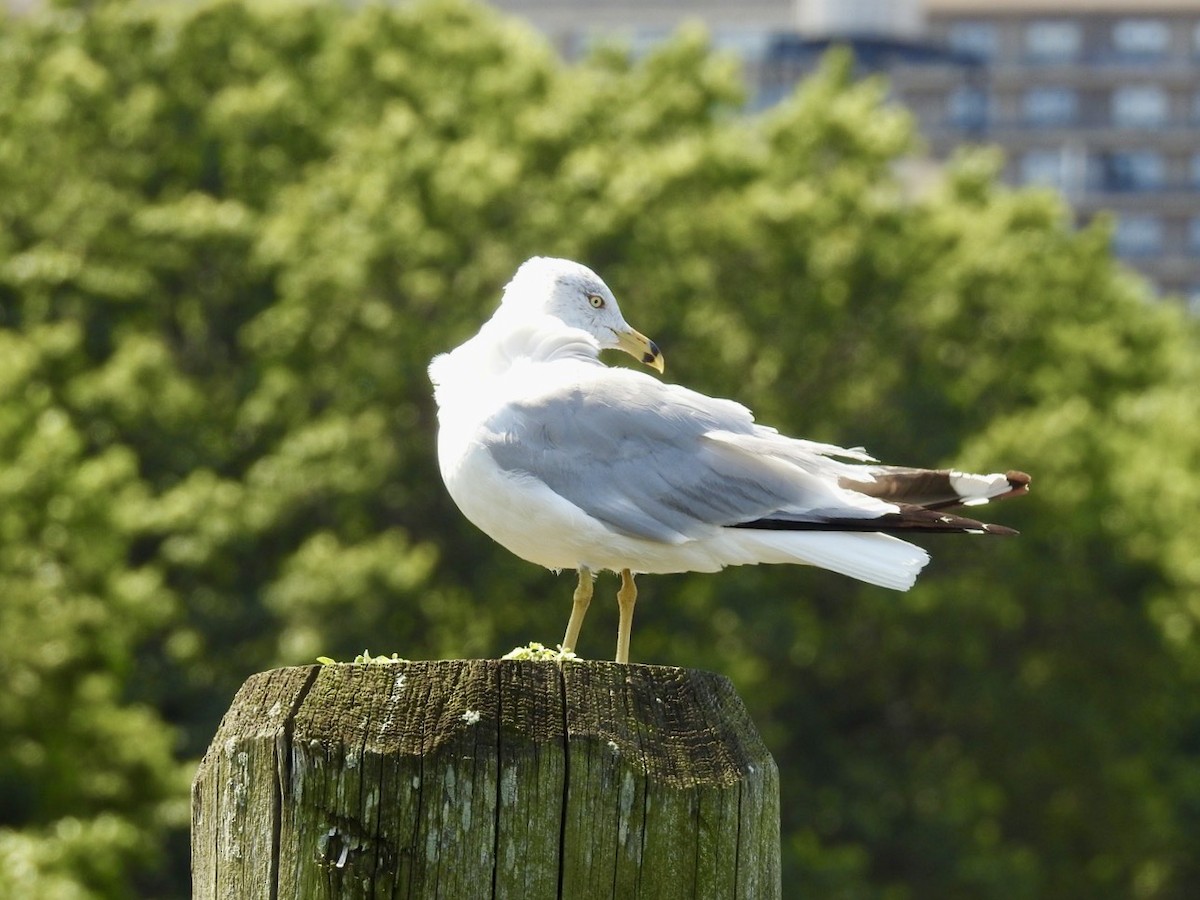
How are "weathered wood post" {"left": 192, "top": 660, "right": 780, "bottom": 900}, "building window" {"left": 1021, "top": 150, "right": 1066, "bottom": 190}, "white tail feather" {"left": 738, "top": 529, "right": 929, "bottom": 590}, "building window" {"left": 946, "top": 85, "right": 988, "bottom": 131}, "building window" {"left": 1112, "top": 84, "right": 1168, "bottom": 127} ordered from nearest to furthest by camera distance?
1. "weathered wood post" {"left": 192, "top": 660, "right": 780, "bottom": 900}
2. "white tail feather" {"left": 738, "top": 529, "right": 929, "bottom": 590}
3. "building window" {"left": 946, "top": 85, "right": 988, "bottom": 131}
4. "building window" {"left": 1021, "top": 150, "right": 1066, "bottom": 190}
5. "building window" {"left": 1112, "top": 84, "right": 1168, "bottom": 127}

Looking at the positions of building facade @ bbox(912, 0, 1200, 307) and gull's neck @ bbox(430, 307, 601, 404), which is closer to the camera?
gull's neck @ bbox(430, 307, 601, 404)

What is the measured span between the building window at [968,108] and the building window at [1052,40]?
4.44 metres

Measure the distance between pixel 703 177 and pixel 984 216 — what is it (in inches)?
219

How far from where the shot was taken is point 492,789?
3.81 m

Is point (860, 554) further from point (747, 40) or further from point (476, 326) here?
point (747, 40)

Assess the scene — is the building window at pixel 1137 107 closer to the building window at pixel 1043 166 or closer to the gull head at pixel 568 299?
the building window at pixel 1043 166

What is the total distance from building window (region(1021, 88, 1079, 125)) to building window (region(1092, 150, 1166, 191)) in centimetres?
304

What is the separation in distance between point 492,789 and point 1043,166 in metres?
119

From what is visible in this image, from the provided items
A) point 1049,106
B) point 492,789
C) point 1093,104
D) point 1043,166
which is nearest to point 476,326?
point 492,789

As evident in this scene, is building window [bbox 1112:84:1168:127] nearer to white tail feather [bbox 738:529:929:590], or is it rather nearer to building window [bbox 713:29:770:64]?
building window [bbox 713:29:770:64]

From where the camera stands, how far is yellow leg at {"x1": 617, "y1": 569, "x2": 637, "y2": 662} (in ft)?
20.4

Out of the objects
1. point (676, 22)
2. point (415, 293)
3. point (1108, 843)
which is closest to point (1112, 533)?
point (1108, 843)

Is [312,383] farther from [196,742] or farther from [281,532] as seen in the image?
[196,742]

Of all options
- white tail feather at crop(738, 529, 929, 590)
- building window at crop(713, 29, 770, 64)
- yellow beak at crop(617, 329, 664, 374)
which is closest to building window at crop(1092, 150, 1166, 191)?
building window at crop(713, 29, 770, 64)
